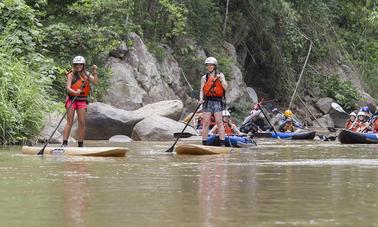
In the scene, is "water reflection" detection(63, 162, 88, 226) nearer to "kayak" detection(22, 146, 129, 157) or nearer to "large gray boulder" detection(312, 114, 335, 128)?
"kayak" detection(22, 146, 129, 157)

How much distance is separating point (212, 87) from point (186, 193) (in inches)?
249

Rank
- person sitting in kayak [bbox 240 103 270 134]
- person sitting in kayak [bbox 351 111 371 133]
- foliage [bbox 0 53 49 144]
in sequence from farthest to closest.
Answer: person sitting in kayak [bbox 240 103 270 134] → person sitting in kayak [bbox 351 111 371 133] → foliage [bbox 0 53 49 144]

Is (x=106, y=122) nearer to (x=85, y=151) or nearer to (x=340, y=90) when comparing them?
(x=85, y=151)

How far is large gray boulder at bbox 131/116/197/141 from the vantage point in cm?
1625

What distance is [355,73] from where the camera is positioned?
34.0m

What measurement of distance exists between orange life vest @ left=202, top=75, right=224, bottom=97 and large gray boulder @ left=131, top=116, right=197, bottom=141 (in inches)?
182

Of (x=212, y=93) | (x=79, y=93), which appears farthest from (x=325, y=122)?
(x=79, y=93)

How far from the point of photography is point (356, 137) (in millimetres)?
14992

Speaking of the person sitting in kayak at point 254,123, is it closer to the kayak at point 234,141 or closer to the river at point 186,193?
the kayak at point 234,141

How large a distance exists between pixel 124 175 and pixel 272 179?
1330 millimetres

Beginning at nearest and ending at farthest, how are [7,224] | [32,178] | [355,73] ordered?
[7,224] < [32,178] < [355,73]

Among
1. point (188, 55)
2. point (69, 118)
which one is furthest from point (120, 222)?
point (188, 55)

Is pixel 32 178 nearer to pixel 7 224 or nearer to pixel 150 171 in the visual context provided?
pixel 150 171

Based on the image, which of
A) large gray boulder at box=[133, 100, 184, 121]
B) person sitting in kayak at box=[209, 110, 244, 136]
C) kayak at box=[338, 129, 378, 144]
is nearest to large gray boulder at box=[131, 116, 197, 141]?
large gray boulder at box=[133, 100, 184, 121]
